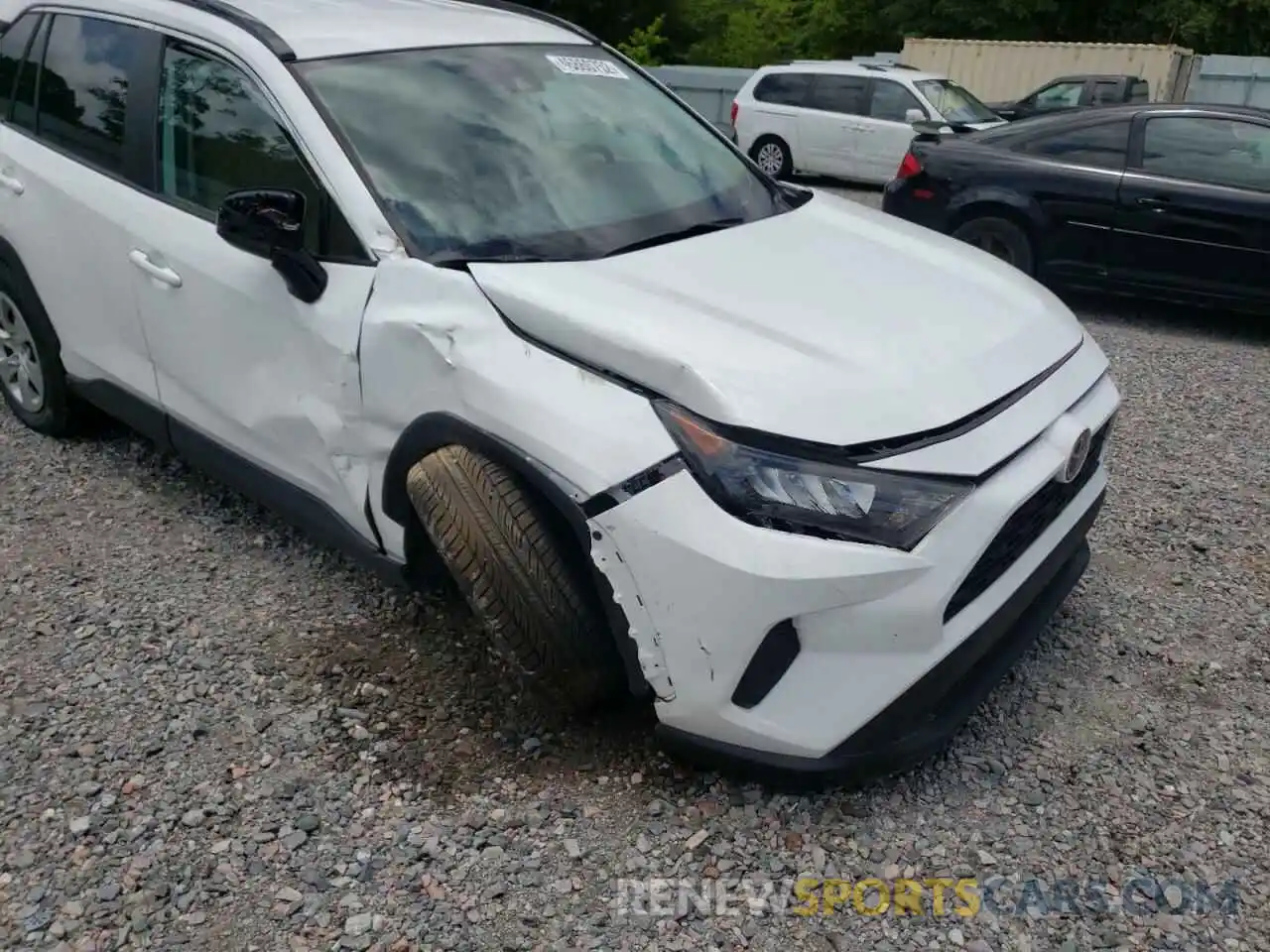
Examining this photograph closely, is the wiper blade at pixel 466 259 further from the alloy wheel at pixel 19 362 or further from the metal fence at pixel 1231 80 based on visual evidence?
the metal fence at pixel 1231 80

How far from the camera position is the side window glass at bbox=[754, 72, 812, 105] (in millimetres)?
13752

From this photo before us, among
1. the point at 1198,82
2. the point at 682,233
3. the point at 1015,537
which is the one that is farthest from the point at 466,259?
the point at 1198,82

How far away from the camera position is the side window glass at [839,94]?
A: 43.1 ft

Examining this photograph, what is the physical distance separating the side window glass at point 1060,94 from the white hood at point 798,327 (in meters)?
14.4

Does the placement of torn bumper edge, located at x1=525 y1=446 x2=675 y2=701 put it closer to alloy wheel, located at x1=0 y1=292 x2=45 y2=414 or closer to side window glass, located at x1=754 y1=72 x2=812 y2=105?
alloy wheel, located at x1=0 y1=292 x2=45 y2=414

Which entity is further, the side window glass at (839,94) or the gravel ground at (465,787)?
the side window glass at (839,94)

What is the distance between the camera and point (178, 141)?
3.40 metres

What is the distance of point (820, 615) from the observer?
2.26 metres

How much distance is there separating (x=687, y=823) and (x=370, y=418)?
1277 mm

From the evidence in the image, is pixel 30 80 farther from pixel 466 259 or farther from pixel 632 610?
pixel 632 610

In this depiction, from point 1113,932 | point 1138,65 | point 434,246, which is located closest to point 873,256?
point 434,246

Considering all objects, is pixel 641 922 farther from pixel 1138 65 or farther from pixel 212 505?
pixel 1138 65

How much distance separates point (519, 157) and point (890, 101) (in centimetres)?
1097

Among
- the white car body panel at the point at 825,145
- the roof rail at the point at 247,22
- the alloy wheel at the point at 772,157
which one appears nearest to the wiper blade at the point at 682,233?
the roof rail at the point at 247,22
